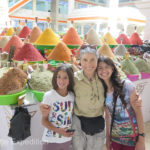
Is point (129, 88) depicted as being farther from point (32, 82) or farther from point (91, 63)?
point (32, 82)

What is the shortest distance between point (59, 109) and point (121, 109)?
1.20 feet

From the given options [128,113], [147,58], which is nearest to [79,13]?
[147,58]

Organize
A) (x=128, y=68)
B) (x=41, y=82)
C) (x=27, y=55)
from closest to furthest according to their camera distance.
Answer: (x=41, y=82) → (x=27, y=55) → (x=128, y=68)

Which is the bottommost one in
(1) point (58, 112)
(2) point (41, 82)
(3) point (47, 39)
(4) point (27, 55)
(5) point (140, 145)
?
(5) point (140, 145)

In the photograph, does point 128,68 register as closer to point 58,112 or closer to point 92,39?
point 92,39

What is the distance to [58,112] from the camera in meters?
1.00

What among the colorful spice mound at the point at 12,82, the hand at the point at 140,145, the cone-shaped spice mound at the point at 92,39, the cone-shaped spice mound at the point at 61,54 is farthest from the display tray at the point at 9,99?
the cone-shaped spice mound at the point at 92,39

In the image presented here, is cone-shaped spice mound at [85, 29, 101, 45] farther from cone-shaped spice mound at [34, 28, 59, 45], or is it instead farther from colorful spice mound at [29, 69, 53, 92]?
colorful spice mound at [29, 69, 53, 92]

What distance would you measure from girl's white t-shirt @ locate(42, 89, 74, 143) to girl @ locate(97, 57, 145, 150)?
229mm

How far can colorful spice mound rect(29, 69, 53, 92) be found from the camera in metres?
1.19

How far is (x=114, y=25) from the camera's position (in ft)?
17.7

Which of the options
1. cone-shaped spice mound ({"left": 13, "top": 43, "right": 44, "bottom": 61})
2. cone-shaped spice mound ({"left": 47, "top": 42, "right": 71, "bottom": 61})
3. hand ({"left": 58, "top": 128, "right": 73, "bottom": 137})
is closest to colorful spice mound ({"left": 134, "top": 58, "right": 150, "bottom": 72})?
cone-shaped spice mound ({"left": 47, "top": 42, "right": 71, "bottom": 61})

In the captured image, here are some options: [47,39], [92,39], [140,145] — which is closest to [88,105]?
[140,145]

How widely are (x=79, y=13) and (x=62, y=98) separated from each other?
6145mm
